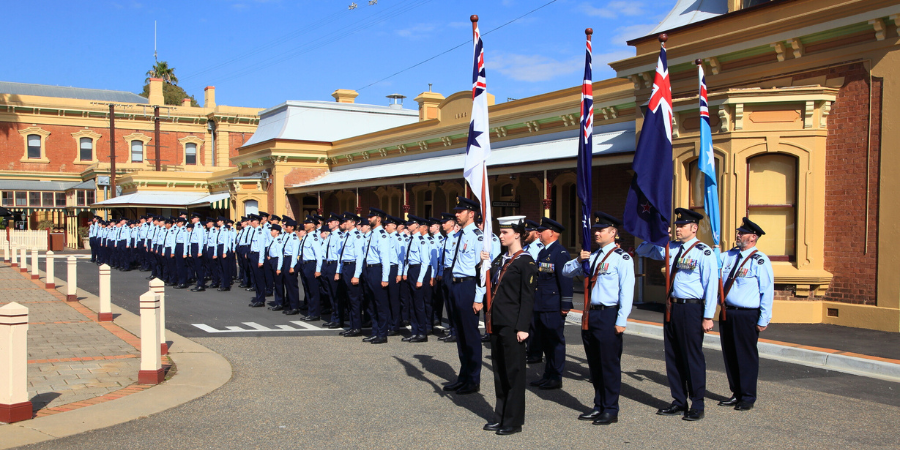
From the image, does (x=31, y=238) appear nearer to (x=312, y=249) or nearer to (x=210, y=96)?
(x=210, y=96)

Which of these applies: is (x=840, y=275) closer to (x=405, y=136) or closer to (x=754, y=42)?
(x=754, y=42)

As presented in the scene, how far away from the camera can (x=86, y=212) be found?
1873 inches

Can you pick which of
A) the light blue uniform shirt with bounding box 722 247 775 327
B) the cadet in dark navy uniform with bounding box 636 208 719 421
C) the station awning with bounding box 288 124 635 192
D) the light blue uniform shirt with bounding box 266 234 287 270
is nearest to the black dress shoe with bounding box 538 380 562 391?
the cadet in dark navy uniform with bounding box 636 208 719 421

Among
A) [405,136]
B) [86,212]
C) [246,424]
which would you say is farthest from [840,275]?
A: [86,212]

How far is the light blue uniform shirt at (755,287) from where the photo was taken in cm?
720

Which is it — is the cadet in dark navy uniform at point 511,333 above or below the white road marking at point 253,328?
above

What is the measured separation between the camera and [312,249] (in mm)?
13398

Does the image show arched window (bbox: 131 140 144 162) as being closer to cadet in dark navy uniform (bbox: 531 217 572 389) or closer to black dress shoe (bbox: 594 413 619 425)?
cadet in dark navy uniform (bbox: 531 217 572 389)

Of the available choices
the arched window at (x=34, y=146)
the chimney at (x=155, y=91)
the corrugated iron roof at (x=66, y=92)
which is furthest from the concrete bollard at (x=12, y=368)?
the corrugated iron roof at (x=66, y=92)

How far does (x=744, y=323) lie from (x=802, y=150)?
6329 millimetres

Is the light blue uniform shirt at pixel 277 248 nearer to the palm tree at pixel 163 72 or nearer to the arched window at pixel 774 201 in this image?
the arched window at pixel 774 201

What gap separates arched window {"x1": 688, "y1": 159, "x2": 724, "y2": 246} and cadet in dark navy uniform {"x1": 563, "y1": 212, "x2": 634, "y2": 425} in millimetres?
6847

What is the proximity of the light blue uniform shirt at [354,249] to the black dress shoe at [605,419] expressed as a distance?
18.6ft

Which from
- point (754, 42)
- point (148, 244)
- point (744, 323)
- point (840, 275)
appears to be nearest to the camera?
point (744, 323)
